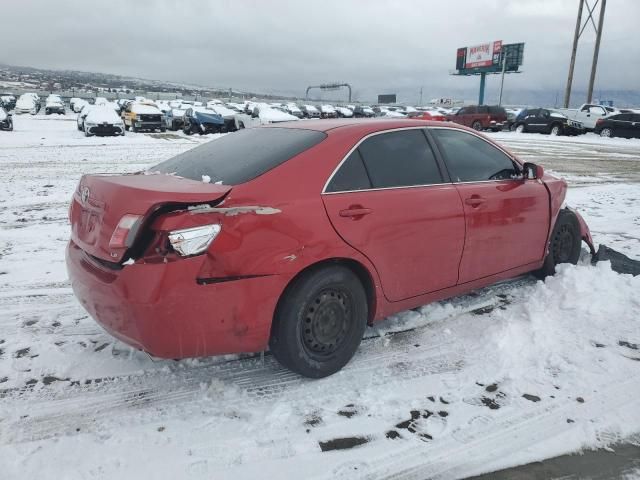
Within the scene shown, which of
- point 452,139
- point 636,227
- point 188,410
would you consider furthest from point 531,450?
point 636,227

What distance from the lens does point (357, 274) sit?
3268 millimetres

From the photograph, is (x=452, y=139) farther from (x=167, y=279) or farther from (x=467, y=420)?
(x=167, y=279)

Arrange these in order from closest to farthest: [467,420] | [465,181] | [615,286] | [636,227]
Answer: [467,420]
[465,181]
[615,286]
[636,227]

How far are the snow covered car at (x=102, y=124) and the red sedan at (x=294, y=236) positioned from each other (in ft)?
64.4

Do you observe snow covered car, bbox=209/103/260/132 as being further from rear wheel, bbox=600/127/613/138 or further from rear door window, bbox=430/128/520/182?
rear door window, bbox=430/128/520/182

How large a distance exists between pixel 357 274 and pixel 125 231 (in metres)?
1.45

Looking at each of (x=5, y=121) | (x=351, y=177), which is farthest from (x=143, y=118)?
(x=351, y=177)

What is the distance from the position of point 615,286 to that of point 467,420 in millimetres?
2540

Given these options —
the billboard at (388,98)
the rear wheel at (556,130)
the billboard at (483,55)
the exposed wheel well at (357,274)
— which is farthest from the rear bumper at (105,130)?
the billboard at (388,98)

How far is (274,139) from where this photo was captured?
3.48 meters

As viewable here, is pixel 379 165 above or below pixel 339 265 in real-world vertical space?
above

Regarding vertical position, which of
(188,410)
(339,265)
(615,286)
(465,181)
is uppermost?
(465,181)

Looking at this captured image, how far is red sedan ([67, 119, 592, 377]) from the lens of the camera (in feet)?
8.55

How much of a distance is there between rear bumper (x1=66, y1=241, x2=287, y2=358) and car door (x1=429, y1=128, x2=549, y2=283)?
175cm
